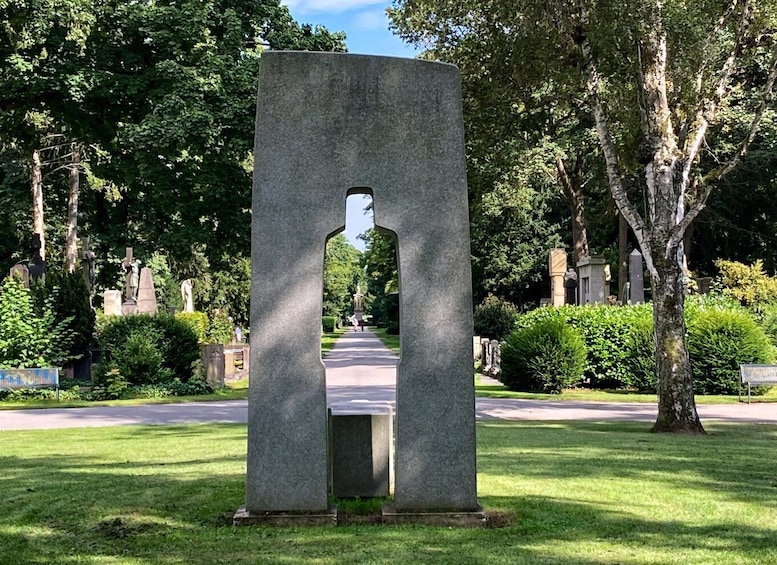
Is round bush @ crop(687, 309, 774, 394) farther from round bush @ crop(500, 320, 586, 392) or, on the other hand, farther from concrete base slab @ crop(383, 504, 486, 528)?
concrete base slab @ crop(383, 504, 486, 528)

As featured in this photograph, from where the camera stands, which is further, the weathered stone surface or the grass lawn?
the grass lawn

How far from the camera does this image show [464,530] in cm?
659

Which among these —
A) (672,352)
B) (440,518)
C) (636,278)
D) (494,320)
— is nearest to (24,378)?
(672,352)

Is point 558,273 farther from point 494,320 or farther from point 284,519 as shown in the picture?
point 284,519

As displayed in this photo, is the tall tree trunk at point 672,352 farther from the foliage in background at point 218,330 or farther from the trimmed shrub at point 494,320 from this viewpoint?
the trimmed shrub at point 494,320

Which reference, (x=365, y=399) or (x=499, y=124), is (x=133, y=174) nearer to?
(x=365, y=399)

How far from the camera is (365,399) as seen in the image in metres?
19.8

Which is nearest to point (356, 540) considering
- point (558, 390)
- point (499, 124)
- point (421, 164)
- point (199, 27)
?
point (421, 164)

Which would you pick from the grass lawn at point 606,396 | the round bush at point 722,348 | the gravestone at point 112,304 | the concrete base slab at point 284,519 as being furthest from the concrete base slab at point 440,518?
the gravestone at point 112,304

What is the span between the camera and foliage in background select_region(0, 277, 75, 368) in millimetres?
24094

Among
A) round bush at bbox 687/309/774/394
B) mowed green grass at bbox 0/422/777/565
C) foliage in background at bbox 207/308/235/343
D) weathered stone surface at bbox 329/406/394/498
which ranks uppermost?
foliage in background at bbox 207/308/235/343

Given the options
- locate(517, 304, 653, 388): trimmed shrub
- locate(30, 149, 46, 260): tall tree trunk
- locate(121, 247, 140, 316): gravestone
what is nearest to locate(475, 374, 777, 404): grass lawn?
locate(517, 304, 653, 388): trimmed shrub

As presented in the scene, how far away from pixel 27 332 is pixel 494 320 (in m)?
23.6

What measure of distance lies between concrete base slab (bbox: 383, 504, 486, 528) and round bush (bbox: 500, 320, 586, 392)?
16.8 metres
